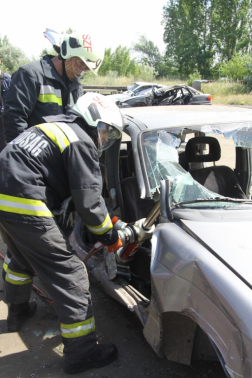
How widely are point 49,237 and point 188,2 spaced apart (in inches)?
1866

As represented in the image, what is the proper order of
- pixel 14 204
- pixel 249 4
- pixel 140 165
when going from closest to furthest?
pixel 14 204 < pixel 140 165 < pixel 249 4

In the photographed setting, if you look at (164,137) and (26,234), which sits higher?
(164,137)

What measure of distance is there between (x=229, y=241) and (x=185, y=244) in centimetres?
21

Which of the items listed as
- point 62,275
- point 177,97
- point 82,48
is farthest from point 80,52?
point 177,97

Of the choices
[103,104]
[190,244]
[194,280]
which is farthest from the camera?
[103,104]

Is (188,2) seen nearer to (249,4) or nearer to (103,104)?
(249,4)

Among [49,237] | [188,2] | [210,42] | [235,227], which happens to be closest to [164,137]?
[235,227]

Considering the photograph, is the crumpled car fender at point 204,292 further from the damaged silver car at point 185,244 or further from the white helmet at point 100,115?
the white helmet at point 100,115

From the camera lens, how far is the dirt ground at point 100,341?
2.03 meters

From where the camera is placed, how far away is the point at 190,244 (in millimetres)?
1593

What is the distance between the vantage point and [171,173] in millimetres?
2195

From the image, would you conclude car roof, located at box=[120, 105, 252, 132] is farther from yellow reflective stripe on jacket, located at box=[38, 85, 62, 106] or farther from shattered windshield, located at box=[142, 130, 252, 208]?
yellow reflective stripe on jacket, located at box=[38, 85, 62, 106]

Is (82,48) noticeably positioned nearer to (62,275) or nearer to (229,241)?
(62,275)

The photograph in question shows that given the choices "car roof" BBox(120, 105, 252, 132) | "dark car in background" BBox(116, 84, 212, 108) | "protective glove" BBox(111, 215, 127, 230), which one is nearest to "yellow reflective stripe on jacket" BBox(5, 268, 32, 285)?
"protective glove" BBox(111, 215, 127, 230)
